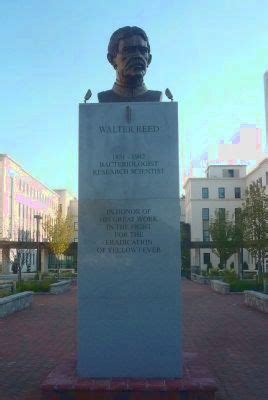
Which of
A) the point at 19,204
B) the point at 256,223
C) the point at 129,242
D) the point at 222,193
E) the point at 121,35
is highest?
the point at 222,193

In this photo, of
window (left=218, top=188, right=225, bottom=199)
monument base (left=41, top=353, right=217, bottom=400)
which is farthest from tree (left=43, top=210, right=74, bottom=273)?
window (left=218, top=188, right=225, bottom=199)

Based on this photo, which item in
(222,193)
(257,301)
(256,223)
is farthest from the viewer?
(222,193)

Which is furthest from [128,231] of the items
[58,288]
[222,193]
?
[222,193]

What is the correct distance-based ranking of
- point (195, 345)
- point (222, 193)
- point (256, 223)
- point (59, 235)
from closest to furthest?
point (195, 345), point (256, 223), point (59, 235), point (222, 193)

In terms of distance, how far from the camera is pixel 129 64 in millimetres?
6805

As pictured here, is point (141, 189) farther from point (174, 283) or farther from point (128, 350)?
point (128, 350)

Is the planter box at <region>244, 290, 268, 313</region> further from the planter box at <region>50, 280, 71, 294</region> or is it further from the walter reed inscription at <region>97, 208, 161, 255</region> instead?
Result: the walter reed inscription at <region>97, 208, 161, 255</region>

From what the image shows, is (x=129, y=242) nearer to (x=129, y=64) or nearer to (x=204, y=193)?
(x=129, y=64)

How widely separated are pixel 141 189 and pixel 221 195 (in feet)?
254

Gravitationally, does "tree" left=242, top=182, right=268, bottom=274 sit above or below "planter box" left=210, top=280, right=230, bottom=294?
above

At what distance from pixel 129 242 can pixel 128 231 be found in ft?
0.46

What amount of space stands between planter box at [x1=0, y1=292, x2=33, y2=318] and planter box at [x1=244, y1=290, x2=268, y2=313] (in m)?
8.11

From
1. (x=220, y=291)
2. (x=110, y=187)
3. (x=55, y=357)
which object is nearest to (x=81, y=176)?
(x=110, y=187)

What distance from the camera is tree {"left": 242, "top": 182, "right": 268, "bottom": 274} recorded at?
25688 mm
